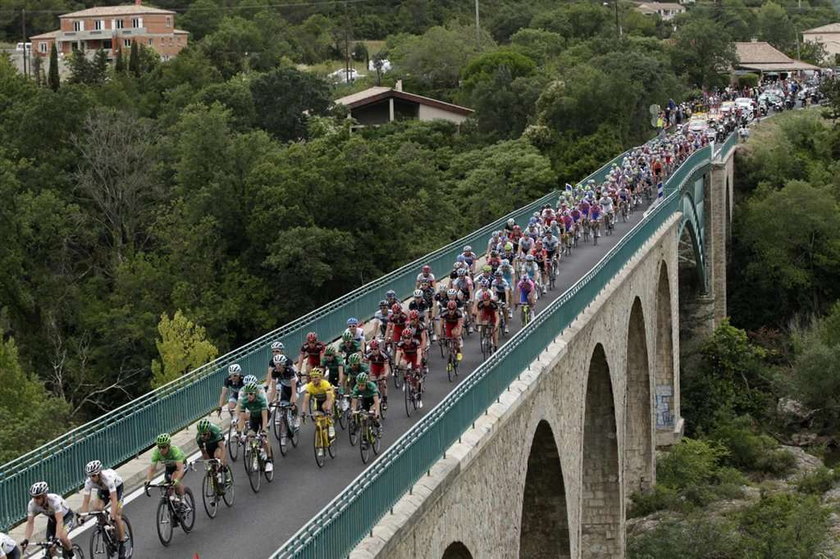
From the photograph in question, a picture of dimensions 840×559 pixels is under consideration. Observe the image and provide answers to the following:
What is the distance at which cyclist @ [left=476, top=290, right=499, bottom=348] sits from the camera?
25.6 m

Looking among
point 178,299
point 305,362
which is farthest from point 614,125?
point 305,362

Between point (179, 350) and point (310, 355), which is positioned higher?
point (310, 355)

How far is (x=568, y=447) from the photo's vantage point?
25.3 meters

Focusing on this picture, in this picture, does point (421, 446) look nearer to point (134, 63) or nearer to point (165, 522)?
point (165, 522)

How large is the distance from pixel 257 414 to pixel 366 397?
5.83 ft

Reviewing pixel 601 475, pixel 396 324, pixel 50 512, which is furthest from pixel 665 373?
pixel 50 512

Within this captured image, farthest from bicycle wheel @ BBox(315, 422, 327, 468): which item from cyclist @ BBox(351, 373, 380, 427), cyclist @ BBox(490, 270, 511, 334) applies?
cyclist @ BBox(490, 270, 511, 334)

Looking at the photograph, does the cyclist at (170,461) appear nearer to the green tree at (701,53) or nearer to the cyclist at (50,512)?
the cyclist at (50,512)

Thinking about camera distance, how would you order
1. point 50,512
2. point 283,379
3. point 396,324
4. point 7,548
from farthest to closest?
point 396,324
point 283,379
point 50,512
point 7,548

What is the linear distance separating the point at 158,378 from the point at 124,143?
19.2 metres

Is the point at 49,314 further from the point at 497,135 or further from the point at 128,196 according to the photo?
the point at 497,135

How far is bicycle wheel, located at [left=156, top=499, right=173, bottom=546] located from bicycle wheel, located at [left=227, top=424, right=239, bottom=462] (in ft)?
→ 8.54

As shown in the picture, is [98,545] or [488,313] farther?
[488,313]

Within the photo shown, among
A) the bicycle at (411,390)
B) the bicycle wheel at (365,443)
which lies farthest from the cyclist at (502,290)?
the bicycle wheel at (365,443)
